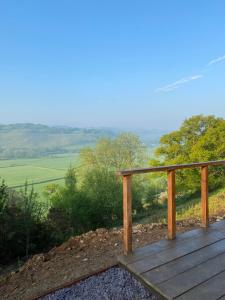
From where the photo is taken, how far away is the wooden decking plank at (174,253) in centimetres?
Result: 238

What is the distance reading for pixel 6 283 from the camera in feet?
9.38

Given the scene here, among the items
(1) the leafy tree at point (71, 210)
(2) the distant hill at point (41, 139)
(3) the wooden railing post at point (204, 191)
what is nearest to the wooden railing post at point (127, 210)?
(3) the wooden railing post at point (204, 191)

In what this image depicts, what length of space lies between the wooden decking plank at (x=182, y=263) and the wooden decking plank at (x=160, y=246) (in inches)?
11.2

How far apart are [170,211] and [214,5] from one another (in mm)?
10790

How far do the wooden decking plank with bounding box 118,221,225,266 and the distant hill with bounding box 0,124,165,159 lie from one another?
115ft

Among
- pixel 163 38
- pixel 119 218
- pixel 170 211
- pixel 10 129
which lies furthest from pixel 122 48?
pixel 10 129

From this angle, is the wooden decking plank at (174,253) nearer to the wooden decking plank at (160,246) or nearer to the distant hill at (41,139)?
the wooden decking plank at (160,246)

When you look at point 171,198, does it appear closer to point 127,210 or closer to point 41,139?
point 127,210

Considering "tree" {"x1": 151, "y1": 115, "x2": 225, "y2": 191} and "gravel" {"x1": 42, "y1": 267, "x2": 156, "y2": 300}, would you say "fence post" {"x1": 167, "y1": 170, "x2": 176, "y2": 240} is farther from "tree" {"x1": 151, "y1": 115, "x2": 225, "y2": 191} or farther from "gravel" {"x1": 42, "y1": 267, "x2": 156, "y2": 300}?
"tree" {"x1": 151, "y1": 115, "x2": 225, "y2": 191}

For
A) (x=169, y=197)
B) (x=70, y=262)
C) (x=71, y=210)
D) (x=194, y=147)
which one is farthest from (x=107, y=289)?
(x=194, y=147)

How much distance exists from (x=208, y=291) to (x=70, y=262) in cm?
179

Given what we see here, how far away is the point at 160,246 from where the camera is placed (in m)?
2.84

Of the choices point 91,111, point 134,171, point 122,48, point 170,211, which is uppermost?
point 122,48

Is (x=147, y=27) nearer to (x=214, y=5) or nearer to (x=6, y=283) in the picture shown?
(x=214, y=5)
